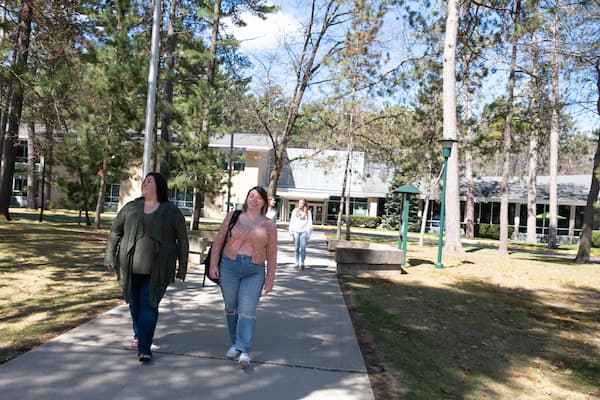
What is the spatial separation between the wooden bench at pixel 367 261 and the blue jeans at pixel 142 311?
6.69 meters

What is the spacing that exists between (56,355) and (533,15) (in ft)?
56.9

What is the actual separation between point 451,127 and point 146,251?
13272 millimetres

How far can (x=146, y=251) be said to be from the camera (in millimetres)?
4277

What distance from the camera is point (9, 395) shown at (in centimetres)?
350

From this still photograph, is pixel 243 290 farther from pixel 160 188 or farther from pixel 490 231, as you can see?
pixel 490 231

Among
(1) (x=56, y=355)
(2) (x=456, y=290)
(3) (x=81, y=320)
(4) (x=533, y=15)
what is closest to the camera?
(1) (x=56, y=355)

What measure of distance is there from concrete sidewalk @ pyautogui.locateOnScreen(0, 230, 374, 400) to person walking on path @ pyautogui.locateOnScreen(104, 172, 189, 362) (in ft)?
1.35

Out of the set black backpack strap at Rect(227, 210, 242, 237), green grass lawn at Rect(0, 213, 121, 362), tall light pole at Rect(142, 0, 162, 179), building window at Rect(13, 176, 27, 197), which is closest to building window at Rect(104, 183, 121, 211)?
building window at Rect(13, 176, 27, 197)

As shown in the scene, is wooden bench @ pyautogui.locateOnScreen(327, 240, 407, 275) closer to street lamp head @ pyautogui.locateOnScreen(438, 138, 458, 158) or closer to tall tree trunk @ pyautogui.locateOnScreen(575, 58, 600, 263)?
street lamp head @ pyautogui.locateOnScreen(438, 138, 458, 158)

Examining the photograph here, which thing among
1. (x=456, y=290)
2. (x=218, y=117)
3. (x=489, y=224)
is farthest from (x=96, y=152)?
(x=489, y=224)

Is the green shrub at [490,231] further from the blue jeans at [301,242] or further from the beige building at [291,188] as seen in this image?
the blue jeans at [301,242]

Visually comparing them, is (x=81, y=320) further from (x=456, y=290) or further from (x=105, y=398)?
(x=456, y=290)

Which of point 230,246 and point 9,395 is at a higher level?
point 230,246

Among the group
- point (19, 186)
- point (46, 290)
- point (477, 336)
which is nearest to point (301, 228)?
point (46, 290)
